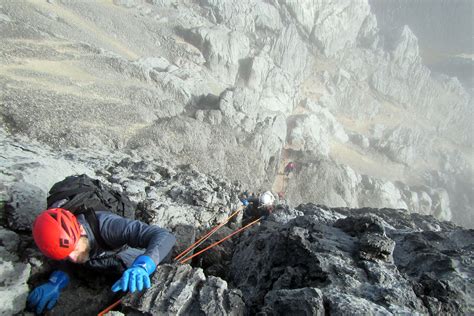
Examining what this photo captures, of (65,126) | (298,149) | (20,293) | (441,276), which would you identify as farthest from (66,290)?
(298,149)

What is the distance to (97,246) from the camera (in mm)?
4715

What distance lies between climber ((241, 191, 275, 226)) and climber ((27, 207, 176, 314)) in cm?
638

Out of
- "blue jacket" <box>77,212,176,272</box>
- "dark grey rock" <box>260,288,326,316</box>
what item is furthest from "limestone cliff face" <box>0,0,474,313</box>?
"blue jacket" <box>77,212,176,272</box>

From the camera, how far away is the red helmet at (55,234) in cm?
392

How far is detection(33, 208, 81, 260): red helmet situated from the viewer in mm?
3924

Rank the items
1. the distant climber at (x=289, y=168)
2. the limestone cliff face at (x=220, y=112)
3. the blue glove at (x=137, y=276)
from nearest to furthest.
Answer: the blue glove at (x=137, y=276)
the limestone cliff face at (x=220, y=112)
the distant climber at (x=289, y=168)

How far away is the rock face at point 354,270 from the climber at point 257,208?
322 centimetres

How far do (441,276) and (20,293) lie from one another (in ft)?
24.1

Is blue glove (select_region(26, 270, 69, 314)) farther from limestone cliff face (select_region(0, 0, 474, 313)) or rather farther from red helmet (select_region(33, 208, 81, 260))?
red helmet (select_region(33, 208, 81, 260))

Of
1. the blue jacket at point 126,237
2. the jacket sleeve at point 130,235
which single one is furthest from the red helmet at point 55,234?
the jacket sleeve at point 130,235

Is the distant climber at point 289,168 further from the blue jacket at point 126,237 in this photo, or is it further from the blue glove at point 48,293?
Answer: the blue glove at point 48,293

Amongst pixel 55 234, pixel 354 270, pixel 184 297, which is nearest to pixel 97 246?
pixel 55 234

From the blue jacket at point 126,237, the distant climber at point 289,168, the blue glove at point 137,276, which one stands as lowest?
the blue glove at point 137,276

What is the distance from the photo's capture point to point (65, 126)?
45.3ft
